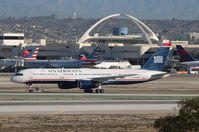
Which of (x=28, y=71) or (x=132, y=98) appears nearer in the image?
(x=132, y=98)

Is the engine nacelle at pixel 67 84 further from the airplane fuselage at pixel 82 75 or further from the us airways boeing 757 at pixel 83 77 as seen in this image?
the airplane fuselage at pixel 82 75

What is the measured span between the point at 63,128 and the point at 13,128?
9.93 ft

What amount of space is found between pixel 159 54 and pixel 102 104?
3473 centimetres

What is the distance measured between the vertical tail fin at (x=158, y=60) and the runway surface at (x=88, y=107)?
86.1ft

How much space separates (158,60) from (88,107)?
36770mm

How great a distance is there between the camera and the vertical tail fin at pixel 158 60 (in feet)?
286

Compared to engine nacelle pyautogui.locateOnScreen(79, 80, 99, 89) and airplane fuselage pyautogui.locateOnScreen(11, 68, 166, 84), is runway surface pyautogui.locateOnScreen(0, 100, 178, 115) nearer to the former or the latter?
engine nacelle pyautogui.locateOnScreen(79, 80, 99, 89)

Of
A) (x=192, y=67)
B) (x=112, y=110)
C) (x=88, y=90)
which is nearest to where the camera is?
(x=112, y=110)

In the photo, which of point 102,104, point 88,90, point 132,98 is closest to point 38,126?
point 102,104

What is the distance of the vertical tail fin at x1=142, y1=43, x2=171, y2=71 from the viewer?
8725 centimetres

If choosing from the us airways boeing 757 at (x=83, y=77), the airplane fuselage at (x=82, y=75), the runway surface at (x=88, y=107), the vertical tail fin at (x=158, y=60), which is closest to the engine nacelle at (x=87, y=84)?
the us airways boeing 757 at (x=83, y=77)

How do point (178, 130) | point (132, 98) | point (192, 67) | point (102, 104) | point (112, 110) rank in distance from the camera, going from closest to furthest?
point (178, 130)
point (112, 110)
point (102, 104)
point (132, 98)
point (192, 67)

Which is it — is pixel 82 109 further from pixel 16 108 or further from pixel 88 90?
pixel 88 90

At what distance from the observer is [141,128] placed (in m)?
38.5
